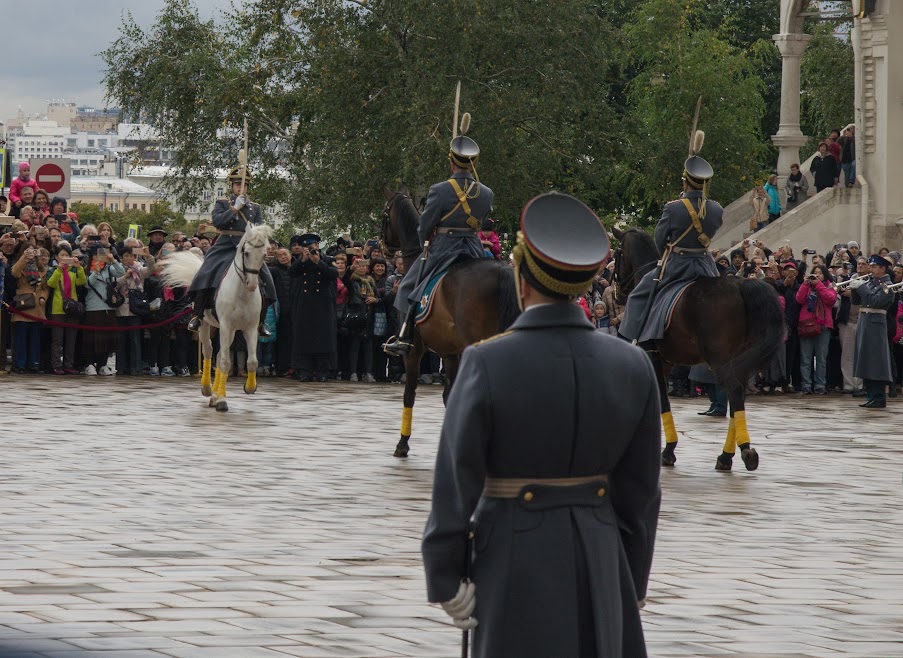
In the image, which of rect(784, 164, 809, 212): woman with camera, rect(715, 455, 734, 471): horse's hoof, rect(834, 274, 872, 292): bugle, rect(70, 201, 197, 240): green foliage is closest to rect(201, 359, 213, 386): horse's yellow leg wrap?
rect(715, 455, 734, 471): horse's hoof

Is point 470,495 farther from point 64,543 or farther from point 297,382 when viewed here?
point 297,382

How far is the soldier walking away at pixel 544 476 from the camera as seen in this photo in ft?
14.9

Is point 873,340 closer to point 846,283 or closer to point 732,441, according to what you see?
point 846,283

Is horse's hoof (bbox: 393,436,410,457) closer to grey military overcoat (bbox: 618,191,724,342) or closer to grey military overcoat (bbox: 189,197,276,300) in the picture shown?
grey military overcoat (bbox: 618,191,724,342)

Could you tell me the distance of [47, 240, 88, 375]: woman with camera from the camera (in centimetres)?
2216

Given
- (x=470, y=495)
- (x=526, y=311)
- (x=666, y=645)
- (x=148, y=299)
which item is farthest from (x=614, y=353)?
(x=148, y=299)

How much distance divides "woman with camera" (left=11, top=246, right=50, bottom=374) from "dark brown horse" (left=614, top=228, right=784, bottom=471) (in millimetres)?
10520

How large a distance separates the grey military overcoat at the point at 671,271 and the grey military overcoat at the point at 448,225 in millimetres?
Answer: 1528

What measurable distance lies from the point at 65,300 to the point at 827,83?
4355 cm

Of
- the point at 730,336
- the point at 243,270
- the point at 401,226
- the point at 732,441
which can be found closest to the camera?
the point at 730,336

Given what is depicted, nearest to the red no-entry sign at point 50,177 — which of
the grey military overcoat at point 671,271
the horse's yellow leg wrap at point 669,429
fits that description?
the grey military overcoat at point 671,271

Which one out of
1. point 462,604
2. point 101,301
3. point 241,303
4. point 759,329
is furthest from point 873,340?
point 462,604

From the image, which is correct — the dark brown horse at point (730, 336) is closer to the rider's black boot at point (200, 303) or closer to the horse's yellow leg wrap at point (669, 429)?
the horse's yellow leg wrap at point (669, 429)

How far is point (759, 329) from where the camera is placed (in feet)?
44.2
